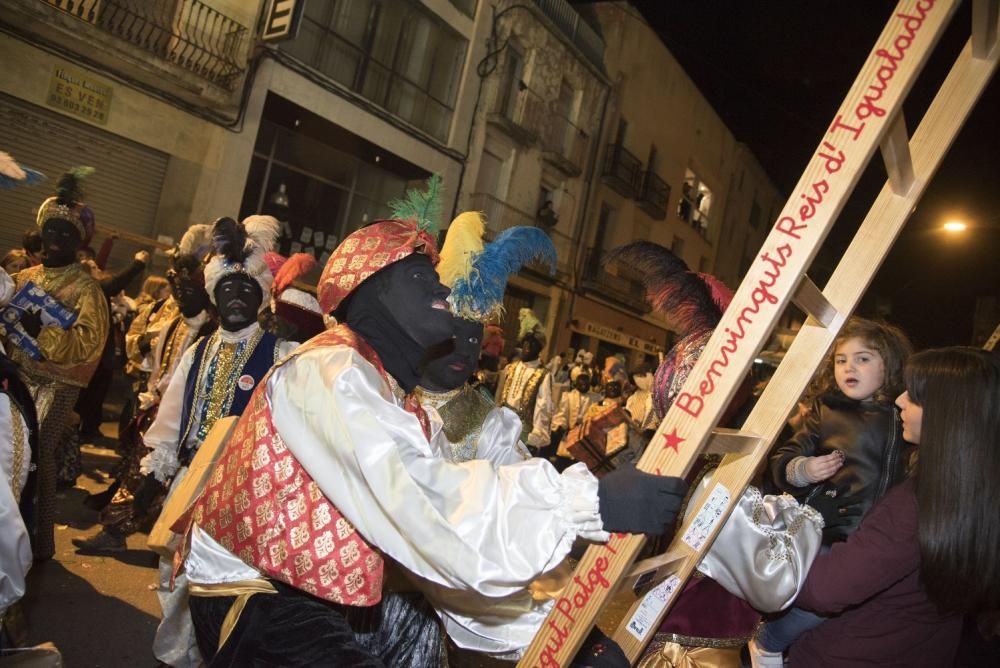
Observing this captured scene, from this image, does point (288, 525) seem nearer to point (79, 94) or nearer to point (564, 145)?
point (79, 94)

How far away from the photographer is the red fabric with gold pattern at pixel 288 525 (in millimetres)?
1693

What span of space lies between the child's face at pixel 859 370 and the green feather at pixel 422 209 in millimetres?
1908

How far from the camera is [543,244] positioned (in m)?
2.62

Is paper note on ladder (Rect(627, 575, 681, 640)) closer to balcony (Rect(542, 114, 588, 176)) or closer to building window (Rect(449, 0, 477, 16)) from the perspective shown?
building window (Rect(449, 0, 477, 16))

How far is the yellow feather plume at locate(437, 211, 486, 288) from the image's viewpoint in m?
2.80

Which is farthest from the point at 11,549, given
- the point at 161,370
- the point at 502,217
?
the point at 502,217

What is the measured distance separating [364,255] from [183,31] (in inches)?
462

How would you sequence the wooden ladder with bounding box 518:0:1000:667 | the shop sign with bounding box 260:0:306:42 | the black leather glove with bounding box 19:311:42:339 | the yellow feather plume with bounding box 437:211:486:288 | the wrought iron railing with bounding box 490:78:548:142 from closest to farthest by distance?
the wooden ladder with bounding box 518:0:1000:667
the yellow feather plume with bounding box 437:211:486:288
the black leather glove with bounding box 19:311:42:339
the shop sign with bounding box 260:0:306:42
the wrought iron railing with bounding box 490:78:548:142

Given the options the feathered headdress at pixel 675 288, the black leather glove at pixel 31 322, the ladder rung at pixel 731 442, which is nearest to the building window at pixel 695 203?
the black leather glove at pixel 31 322

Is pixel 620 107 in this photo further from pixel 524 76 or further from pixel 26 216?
pixel 26 216

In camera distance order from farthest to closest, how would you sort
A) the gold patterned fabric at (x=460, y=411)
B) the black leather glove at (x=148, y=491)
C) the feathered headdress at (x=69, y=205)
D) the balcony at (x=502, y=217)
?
the balcony at (x=502, y=217)
the feathered headdress at (x=69, y=205)
the black leather glove at (x=148, y=491)
the gold patterned fabric at (x=460, y=411)

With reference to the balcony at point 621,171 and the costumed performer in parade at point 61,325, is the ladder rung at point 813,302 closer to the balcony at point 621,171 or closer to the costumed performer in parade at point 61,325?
the costumed performer in parade at point 61,325

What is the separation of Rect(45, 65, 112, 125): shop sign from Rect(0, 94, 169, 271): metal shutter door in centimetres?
21

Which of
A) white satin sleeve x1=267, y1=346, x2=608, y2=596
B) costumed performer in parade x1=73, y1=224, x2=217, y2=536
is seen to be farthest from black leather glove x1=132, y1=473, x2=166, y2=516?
white satin sleeve x1=267, y1=346, x2=608, y2=596
